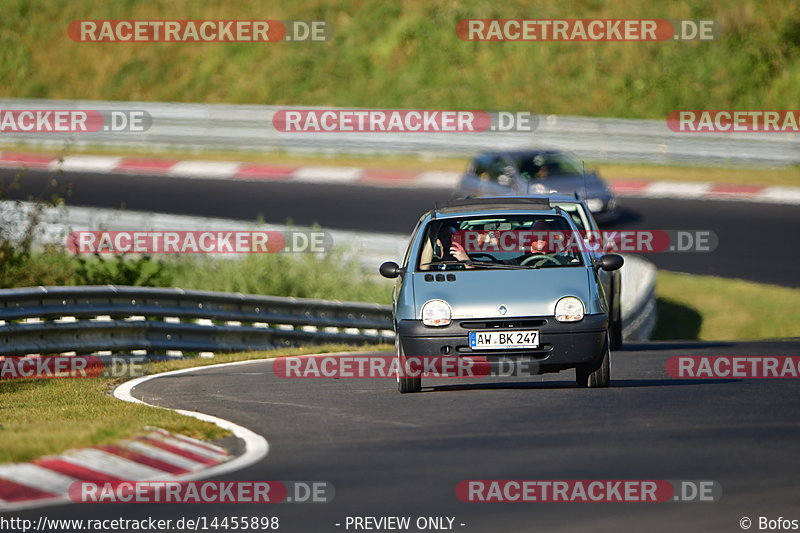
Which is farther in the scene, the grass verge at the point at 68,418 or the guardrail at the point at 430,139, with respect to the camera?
the guardrail at the point at 430,139

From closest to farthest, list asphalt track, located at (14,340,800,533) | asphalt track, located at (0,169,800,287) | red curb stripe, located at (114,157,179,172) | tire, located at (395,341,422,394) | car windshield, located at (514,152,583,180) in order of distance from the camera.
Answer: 1. asphalt track, located at (14,340,800,533)
2. tire, located at (395,341,422,394)
3. asphalt track, located at (0,169,800,287)
4. car windshield, located at (514,152,583,180)
5. red curb stripe, located at (114,157,179,172)

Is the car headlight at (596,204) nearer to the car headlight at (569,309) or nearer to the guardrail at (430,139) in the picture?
the guardrail at (430,139)

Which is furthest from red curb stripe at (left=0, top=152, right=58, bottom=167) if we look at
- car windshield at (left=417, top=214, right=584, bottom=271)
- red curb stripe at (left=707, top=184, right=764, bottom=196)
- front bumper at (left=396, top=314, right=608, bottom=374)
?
front bumper at (left=396, top=314, right=608, bottom=374)

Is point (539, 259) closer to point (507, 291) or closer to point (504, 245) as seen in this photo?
point (504, 245)

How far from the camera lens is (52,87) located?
4519cm

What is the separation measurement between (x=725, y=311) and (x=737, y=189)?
7649mm

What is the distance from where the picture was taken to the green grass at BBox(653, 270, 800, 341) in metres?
23.7

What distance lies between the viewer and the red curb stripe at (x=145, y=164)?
35906 millimetres

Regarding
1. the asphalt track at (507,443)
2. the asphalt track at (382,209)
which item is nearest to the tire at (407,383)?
the asphalt track at (507,443)

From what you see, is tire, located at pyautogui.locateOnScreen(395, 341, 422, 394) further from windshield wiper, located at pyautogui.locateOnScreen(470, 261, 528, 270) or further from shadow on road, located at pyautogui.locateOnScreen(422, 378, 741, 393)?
windshield wiper, located at pyautogui.locateOnScreen(470, 261, 528, 270)

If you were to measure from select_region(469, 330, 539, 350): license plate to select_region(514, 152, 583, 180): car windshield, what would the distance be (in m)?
17.5

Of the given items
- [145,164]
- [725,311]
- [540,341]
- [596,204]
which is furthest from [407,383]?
[145,164]

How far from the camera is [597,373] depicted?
12.0 meters

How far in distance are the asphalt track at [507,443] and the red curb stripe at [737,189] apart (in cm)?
1816
